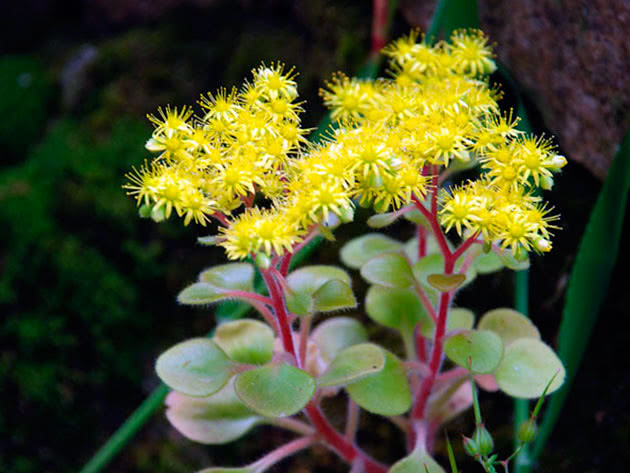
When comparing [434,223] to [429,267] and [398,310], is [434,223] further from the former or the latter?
[398,310]

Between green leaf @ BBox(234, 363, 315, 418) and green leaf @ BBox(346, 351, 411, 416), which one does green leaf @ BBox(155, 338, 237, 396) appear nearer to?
green leaf @ BBox(234, 363, 315, 418)

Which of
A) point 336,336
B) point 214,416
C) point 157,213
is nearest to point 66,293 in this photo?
point 214,416

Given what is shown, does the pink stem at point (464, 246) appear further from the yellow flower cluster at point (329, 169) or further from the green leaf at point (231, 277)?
the green leaf at point (231, 277)

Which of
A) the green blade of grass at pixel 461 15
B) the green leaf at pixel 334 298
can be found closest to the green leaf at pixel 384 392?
the green leaf at pixel 334 298

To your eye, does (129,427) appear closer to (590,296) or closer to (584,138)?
(590,296)

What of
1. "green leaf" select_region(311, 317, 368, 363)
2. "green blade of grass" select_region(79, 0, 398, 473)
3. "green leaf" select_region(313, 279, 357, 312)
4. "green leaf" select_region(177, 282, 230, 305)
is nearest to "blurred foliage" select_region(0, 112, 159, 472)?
"green blade of grass" select_region(79, 0, 398, 473)
